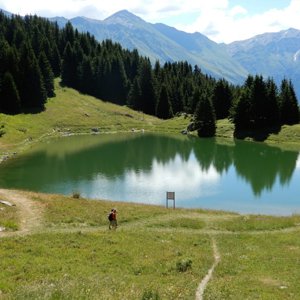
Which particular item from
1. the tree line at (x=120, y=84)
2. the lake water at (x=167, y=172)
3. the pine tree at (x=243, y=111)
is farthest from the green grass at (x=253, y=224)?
the tree line at (x=120, y=84)

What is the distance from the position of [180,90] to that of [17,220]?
140478 mm

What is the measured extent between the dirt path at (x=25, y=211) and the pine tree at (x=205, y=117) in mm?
90582

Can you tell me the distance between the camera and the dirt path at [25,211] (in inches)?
1270

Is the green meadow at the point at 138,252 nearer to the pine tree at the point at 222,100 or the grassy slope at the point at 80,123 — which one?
the grassy slope at the point at 80,123

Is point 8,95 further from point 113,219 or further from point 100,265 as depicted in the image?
point 100,265

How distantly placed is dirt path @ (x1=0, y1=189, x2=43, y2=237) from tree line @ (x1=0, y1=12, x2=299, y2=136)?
83226mm

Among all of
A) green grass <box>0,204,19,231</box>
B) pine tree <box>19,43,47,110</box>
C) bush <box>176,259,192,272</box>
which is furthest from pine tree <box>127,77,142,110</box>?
bush <box>176,259,192,272</box>

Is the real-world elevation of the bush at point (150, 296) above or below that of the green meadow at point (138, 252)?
above

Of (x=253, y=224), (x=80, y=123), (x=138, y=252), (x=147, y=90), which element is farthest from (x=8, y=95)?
(x=138, y=252)

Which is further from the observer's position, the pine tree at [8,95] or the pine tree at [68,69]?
the pine tree at [68,69]

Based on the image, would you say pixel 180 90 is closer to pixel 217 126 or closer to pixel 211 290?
pixel 217 126

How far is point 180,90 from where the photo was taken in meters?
170

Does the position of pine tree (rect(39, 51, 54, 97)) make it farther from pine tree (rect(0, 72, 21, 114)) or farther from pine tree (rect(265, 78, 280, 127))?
pine tree (rect(265, 78, 280, 127))

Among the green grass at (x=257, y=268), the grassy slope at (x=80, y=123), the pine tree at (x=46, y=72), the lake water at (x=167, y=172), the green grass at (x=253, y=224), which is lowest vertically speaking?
the lake water at (x=167, y=172)
